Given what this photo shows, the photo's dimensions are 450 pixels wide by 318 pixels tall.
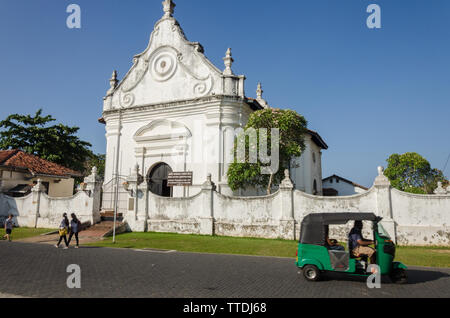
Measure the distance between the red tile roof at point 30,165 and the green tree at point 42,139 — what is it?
4.05 metres

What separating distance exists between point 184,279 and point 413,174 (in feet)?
104

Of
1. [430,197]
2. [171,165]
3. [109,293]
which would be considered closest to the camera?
[109,293]

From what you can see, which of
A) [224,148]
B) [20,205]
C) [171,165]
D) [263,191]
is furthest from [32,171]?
[263,191]

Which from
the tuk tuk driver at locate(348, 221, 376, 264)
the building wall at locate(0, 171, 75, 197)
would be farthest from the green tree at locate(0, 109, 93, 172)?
the tuk tuk driver at locate(348, 221, 376, 264)

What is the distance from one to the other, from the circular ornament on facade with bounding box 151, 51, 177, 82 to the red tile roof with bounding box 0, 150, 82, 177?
36.4 ft

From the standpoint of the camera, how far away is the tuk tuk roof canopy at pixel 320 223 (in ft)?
24.6

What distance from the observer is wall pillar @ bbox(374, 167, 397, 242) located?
13695 mm

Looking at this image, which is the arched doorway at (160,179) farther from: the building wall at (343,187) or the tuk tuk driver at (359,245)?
the building wall at (343,187)

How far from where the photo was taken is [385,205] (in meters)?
13.9

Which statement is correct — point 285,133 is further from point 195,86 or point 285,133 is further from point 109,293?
point 109,293

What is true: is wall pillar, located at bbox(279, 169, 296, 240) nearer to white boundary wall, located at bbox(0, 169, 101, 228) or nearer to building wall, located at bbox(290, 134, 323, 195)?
white boundary wall, located at bbox(0, 169, 101, 228)

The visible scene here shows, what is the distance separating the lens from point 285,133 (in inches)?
697

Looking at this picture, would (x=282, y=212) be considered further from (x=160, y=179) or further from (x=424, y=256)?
(x=160, y=179)

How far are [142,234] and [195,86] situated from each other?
403 inches
